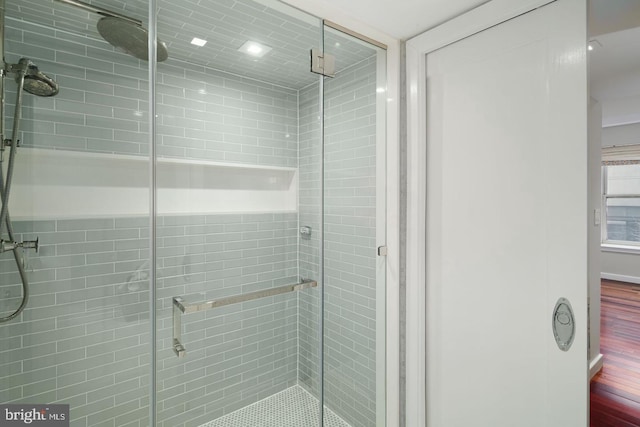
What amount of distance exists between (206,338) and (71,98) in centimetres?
123

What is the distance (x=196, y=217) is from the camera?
4.46 ft

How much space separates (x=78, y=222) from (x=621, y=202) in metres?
7.27

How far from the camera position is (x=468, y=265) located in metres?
1.36

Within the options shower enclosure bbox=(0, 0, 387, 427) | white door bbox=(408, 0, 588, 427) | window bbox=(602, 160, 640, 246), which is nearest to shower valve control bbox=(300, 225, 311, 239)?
shower enclosure bbox=(0, 0, 387, 427)

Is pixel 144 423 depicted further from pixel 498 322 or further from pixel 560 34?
pixel 560 34

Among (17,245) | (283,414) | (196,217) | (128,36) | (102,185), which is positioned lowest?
(283,414)

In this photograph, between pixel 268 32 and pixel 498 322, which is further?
pixel 268 32

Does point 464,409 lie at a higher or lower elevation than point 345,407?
higher

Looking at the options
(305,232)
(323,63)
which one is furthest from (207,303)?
(323,63)

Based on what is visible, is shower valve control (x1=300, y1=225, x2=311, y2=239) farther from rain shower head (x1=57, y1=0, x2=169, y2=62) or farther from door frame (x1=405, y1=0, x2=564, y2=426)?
rain shower head (x1=57, y1=0, x2=169, y2=62)

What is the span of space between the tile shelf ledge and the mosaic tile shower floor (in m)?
1.08

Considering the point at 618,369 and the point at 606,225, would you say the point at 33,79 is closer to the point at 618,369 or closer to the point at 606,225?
the point at 618,369

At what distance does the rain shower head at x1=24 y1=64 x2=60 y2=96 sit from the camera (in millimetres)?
1209

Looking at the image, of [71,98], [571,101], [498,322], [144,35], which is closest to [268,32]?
[144,35]
